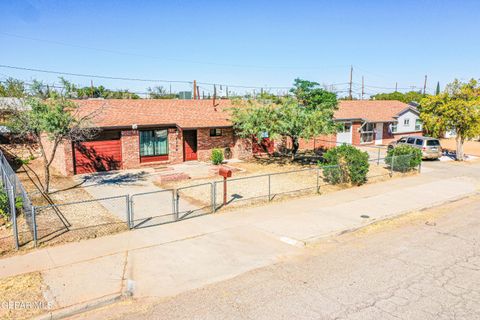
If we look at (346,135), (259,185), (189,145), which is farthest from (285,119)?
(346,135)

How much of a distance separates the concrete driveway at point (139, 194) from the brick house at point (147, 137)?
86 centimetres

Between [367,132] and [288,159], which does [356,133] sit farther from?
[288,159]

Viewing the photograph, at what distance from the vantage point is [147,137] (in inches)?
862

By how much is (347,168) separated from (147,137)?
36.7 feet

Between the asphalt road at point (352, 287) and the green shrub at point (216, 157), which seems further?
the green shrub at point (216, 157)

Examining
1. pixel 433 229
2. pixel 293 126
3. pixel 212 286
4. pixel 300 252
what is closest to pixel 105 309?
pixel 212 286

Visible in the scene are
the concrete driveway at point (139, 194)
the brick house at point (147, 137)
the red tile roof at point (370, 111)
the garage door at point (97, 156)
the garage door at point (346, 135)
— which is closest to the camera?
the concrete driveway at point (139, 194)

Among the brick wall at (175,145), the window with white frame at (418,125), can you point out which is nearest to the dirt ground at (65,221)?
the brick wall at (175,145)

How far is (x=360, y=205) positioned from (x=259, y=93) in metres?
10.2

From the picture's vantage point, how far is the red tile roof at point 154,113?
69.3 feet

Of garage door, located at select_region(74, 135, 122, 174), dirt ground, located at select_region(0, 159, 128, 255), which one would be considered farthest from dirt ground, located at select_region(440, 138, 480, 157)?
dirt ground, located at select_region(0, 159, 128, 255)

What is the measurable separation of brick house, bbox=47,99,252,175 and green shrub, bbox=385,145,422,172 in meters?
8.99

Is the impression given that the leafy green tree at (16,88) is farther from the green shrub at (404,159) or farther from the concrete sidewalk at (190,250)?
the green shrub at (404,159)

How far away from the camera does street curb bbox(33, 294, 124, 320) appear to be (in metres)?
7.06
